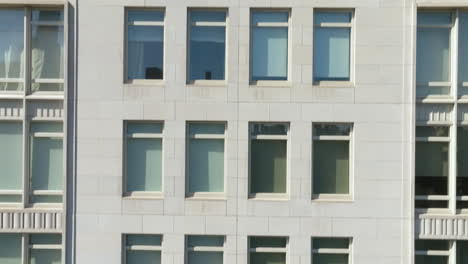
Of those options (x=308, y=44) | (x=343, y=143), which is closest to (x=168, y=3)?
(x=308, y=44)

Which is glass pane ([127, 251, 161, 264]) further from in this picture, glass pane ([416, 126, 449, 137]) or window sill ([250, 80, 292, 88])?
glass pane ([416, 126, 449, 137])

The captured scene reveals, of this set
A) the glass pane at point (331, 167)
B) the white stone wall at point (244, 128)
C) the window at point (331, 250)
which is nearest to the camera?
the white stone wall at point (244, 128)

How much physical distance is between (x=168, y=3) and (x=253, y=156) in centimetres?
441

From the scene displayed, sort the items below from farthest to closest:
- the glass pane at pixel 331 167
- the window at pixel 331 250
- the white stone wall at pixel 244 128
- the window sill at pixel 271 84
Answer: the glass pane at pixel 331 167
the window at pixel 331 250
the window sill at pixel 271 84
the white stone wall at pixel 244 128

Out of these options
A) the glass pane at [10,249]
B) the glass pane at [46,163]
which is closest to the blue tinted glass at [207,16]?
the glass pane at [46,163]

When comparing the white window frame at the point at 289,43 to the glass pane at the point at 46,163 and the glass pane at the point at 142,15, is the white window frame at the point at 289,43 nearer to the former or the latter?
the glass pane at the point at 142,15

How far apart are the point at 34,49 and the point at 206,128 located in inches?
193

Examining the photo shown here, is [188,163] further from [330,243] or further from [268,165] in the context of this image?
[330,243]

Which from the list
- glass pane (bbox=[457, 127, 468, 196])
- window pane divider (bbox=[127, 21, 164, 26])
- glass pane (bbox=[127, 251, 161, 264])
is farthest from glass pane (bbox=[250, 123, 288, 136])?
glass pane (bbox=[457, 127, 468, 196])

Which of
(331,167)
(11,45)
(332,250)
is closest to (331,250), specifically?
(332,250)

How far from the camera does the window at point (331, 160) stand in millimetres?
11906

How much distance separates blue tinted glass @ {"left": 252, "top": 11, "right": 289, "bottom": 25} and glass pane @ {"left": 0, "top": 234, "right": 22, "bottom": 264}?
27.1 feet

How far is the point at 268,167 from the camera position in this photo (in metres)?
12.0

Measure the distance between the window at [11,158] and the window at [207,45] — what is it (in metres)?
4.73
